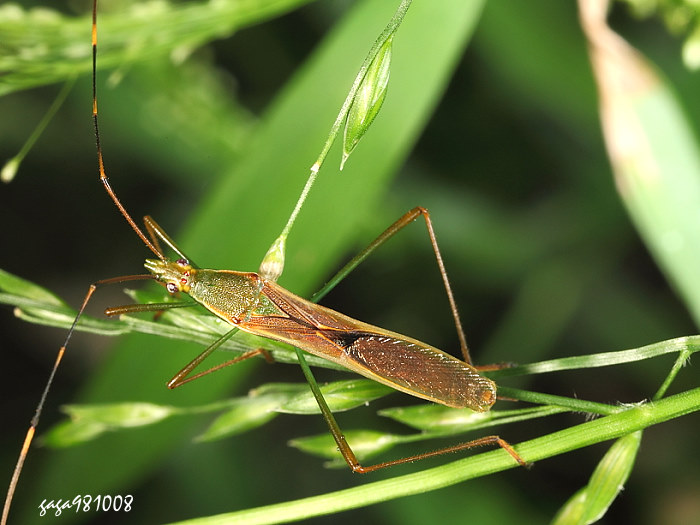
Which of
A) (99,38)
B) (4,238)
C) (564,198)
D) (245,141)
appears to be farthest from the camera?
(4,238)

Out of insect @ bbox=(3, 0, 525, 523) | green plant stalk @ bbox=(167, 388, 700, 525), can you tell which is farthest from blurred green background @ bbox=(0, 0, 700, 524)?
green plant stalk @ bbox=(167, 388, 700, 525)

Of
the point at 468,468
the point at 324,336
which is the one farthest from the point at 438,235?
the point at 468,468

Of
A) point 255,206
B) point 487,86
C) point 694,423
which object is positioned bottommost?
point 694,423

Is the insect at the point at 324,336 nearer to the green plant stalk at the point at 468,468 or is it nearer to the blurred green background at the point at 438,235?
the green plant stalk at the point at 468,468

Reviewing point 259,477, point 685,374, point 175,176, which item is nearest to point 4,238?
point 175,176

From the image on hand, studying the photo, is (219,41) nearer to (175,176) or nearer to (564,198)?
(175,176)

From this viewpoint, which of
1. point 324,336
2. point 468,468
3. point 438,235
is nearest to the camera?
point 468,468

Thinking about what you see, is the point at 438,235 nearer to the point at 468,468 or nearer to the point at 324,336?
the point at 324,336
